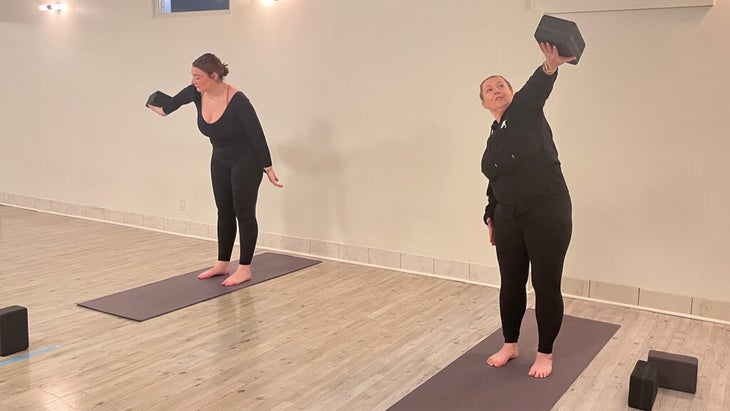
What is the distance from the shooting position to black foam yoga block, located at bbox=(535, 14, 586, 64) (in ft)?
8.32

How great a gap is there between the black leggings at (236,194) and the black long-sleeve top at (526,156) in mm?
1907

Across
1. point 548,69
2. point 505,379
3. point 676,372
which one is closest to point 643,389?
point 676,372

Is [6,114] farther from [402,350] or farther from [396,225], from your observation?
[402,350]

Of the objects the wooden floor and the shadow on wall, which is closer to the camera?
the wooden floor

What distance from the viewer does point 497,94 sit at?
114 inches

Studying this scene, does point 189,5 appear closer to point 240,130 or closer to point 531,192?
point 240,130

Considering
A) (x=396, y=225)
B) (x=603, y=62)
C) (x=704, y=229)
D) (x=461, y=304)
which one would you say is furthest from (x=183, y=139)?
(x=704, y=229)

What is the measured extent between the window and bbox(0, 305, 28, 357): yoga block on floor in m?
3.16

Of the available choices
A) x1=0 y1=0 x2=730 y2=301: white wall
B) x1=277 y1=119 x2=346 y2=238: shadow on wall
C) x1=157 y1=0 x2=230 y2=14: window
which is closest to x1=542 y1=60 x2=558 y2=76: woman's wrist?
x1=0 y1=0 x2=730 y2=301: white wall

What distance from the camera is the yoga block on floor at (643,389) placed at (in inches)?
105

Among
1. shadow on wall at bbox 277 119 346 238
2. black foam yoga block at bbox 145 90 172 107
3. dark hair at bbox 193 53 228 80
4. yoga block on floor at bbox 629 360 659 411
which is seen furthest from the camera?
shadow on wall at bbox 277 119 346 238

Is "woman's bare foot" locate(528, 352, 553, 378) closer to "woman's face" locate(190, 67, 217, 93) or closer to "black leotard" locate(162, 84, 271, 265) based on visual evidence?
"black leotard" locate(162, 84, 271, 265)

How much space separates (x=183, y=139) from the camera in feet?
19.4

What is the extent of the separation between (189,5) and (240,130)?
6.77 feet
